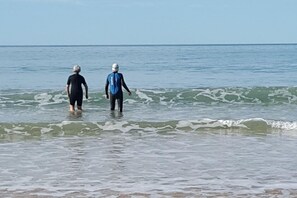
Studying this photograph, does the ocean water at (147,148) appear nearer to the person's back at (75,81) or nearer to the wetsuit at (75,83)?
the wetsuit at (75,83)

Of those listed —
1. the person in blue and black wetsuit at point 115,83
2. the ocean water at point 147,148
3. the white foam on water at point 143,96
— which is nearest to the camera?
the ocean water at point 147,148

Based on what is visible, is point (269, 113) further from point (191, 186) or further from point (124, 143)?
point (191, 186)

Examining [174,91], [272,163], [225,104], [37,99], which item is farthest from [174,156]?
[174,91]

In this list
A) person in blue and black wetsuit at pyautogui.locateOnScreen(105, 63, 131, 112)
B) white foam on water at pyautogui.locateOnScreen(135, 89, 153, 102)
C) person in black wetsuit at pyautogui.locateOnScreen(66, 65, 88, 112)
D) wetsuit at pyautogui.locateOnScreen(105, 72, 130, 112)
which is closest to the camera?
person in blue and black wetsuit at pyautogui.locateOnScreen(105, 63, 131, 112)

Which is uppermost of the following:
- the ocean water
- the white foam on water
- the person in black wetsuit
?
the person in black wetsuit

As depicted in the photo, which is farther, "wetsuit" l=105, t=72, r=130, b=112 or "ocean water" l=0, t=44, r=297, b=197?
"wetsuit" l=105, t=72, r=130, b=112

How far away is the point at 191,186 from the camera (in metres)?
8.01

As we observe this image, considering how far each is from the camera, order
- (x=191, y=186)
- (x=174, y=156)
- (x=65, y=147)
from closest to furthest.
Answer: (x=191, y=186)
(x=174, y=156)
(x=65, y=147)

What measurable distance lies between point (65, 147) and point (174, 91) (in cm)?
1320

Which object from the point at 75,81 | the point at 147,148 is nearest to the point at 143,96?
the point at 75,81

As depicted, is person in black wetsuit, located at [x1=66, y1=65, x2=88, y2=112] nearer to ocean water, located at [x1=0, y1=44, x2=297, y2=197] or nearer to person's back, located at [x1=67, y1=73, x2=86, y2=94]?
person's back, located at [x1=67, y1=73, x2=86, y2=94]

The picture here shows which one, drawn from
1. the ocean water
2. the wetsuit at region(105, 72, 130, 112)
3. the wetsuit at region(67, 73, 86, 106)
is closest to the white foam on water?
the ocean water

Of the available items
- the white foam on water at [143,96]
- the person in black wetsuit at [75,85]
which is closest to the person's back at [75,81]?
the person in black wetsuit at [75,85]

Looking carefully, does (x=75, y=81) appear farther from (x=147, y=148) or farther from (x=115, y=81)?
(x=147, y=148)
